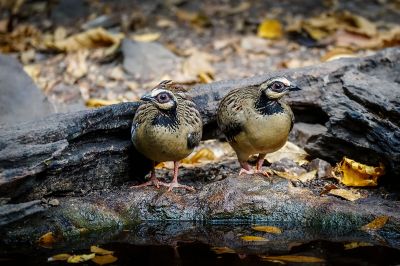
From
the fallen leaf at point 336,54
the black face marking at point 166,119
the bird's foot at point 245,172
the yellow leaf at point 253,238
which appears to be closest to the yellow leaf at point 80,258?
the yellow leaf at point 253,238

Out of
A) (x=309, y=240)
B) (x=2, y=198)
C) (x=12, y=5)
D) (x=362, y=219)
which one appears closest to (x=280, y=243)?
(x=309, y=240)

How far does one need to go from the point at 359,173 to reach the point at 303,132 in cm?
121

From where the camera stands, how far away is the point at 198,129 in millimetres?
6078

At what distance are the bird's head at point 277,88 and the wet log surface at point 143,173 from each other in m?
0.62

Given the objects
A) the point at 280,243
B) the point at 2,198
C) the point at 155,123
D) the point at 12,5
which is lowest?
the point at 280,243

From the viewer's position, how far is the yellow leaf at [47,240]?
205 inches

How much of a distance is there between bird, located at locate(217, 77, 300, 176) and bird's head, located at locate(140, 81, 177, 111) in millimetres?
597

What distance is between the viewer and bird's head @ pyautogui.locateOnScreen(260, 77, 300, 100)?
5934 millimetres

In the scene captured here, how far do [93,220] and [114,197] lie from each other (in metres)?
0.35

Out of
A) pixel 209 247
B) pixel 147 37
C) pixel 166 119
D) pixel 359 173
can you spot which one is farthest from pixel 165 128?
pixel 147 37

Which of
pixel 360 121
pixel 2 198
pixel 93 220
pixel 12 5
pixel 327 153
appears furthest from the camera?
pixel 12 5

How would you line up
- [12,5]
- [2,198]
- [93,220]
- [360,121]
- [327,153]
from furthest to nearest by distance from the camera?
1. [12,5]
2. [327,153]
3. [360,121]
4. [93,220]
5. [2,198]

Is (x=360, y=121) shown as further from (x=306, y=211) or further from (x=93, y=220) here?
(x=93, y=220)

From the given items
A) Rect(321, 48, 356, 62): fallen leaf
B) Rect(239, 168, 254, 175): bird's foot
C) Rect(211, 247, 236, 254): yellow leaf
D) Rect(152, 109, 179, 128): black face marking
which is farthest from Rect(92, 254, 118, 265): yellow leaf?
Rect(321, 48, 356, 62): fallen leaf
